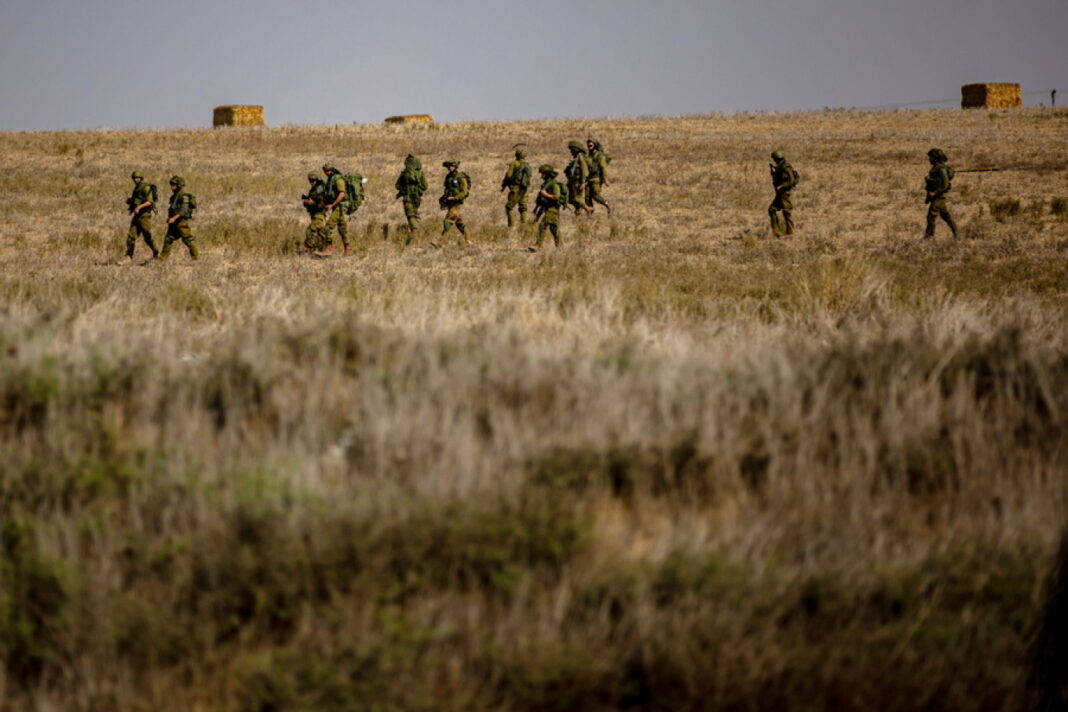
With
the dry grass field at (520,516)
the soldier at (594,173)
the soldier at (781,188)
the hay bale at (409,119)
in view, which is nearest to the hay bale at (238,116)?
the hay bale at (409,119)

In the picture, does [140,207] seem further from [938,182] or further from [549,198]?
[938,182]

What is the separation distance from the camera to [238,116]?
52.4m

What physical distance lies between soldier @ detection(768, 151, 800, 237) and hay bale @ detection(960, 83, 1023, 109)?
42.8 metres

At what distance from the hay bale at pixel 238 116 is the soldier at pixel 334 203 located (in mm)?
39066

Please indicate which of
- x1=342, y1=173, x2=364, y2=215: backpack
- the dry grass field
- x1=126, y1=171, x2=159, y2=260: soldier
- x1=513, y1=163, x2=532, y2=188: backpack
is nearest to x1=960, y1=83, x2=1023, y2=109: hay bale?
x1=513, y1=163, x2=532, y2=188: backpack

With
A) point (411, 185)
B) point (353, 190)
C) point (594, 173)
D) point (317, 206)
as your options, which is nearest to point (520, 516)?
point (353, 190)

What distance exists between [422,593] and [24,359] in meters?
2.46

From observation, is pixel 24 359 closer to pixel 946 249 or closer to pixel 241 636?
pixel 241 636

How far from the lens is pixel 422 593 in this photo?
10.5 ft

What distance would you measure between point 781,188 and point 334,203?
852cm

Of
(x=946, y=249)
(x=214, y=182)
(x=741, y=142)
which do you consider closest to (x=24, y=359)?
(x=946, y=249)

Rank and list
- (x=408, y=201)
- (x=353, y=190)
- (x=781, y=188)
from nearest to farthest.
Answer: (x=353, y=190)
(x=781, y=188)
(x=408, y=201)

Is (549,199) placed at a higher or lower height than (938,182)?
lower

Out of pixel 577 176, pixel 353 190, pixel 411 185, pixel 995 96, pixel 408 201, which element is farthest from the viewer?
pixel 995 96
